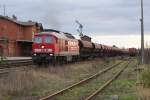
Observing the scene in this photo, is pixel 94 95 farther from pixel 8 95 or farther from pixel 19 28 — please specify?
pixel 19 28

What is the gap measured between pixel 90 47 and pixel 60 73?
3226 centimetres

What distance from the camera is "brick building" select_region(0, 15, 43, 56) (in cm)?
9182

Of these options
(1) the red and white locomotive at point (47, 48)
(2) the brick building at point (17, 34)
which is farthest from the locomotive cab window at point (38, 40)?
(2) the brick building at point (17, 34)

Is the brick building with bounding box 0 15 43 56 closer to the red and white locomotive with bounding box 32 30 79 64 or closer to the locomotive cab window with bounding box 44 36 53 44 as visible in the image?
the red and white locomotive with bounding box 32 30 79 64

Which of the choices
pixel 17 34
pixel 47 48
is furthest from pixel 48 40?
pixel 17 34

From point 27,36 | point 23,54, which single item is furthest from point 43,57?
point 27,36

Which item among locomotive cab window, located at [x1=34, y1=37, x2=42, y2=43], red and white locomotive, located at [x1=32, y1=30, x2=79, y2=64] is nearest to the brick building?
red and white locomotive, located at [x1=32, y1=30, x2=79, y2=64]

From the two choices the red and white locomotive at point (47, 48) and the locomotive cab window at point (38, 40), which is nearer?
the red and white locomotive at point (47, 48)

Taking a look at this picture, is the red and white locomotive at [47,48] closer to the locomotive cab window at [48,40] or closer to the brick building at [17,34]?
the locomotive cab window at [48,40]

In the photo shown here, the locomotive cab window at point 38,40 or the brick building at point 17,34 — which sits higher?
the brick building at point 17,34

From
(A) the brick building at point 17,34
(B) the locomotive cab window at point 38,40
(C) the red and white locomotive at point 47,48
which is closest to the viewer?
(C) the red and white locomotive at point 47,48

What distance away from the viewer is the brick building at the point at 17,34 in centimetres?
9182

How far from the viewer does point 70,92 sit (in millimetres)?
20391

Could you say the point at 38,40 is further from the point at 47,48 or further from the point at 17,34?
the point at 17,34
